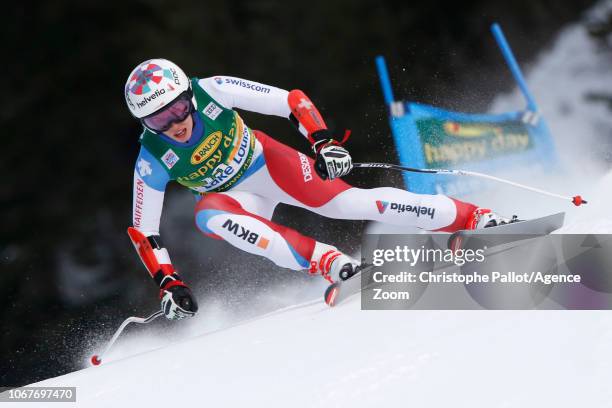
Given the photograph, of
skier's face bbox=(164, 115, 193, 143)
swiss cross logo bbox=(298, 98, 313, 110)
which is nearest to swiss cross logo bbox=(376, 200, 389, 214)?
swiss cross logo bbox=(298, 98, 313, 110)

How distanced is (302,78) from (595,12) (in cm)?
247

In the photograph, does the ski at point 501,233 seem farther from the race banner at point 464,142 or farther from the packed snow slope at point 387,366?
the race banner at point 464,142

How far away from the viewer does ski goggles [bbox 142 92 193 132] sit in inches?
117

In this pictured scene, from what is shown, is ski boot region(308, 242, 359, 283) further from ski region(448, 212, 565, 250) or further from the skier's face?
the skier's face

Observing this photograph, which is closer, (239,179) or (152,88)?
(152,88)

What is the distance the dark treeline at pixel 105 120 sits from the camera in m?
4.45

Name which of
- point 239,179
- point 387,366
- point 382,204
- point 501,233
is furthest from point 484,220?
point 387,366

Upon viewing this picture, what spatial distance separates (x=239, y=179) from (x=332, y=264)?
0.58 metres

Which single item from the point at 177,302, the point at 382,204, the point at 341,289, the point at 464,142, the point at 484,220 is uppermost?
the point at 464,142

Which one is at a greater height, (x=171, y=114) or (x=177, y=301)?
(x=171, y=114)

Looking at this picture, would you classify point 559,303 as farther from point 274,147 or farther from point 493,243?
point 274,147

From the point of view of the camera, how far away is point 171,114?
299cm

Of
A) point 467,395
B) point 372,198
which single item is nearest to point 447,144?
point 372,198

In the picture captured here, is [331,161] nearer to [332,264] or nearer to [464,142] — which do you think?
[332,264]
